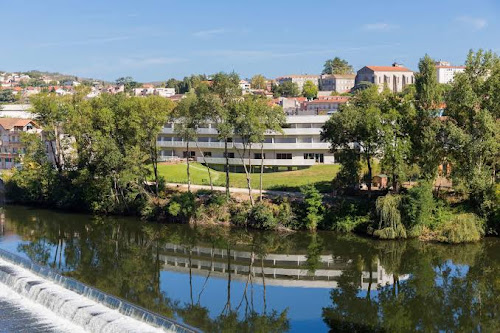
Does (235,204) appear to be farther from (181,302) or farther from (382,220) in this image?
(181,302)

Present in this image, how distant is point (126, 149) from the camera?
51.6m

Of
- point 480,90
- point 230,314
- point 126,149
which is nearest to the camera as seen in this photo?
point 230,314

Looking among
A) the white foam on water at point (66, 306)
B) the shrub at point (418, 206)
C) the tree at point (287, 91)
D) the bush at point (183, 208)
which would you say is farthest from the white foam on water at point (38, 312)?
the tree at point (287, 91)

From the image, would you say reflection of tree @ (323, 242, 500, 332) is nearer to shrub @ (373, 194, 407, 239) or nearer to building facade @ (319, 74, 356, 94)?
shrub @ (373, 194, 407, 239)

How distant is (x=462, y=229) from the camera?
39312 millimetres

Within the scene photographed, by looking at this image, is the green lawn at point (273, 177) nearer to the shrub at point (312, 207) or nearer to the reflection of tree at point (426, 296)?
the shrub at point (312, 207)

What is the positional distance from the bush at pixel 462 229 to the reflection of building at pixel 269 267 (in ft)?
24.0

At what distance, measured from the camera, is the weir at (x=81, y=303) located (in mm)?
24219

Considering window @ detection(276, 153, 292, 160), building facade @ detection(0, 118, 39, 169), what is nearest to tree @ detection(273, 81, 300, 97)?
building facade @ detection(0, 118, 39, 169)

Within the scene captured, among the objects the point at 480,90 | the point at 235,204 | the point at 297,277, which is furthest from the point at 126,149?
the point at 480,90

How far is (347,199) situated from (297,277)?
46.9 ft

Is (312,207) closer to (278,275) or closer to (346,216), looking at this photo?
(346,216)

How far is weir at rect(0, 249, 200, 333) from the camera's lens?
79.5ft

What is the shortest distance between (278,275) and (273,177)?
24736 millimetres
